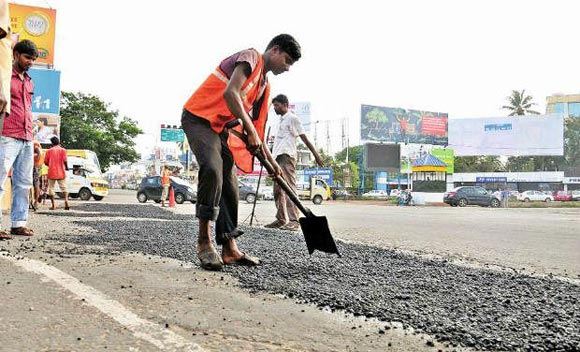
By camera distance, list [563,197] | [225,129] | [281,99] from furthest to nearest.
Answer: [563,197] < [281,99] < [225,129]

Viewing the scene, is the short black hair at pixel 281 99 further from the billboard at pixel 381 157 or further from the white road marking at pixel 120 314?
the billboard at pixel 381 157

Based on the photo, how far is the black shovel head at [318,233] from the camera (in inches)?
140

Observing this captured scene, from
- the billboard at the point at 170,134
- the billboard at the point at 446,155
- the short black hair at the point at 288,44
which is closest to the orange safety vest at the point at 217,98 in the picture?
the short black hair at the point at 288,44

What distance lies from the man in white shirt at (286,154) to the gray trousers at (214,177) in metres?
3.12

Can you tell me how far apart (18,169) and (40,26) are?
29.1 meters

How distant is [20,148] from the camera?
5016 millimetres

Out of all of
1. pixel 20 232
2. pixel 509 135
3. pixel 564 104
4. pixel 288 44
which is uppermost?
pixel 564 104

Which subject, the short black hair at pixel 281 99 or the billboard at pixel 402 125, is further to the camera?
the billboard at pixel 402 125

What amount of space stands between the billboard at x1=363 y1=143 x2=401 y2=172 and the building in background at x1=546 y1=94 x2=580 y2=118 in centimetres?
6394

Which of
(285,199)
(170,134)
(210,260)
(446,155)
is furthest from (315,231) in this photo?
(446,155)

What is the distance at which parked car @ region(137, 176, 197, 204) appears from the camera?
23.3 metres

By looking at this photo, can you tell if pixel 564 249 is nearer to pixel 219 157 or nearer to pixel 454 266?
pixel 454 266

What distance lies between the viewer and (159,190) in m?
24.1

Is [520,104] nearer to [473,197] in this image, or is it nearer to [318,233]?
[473,197]
